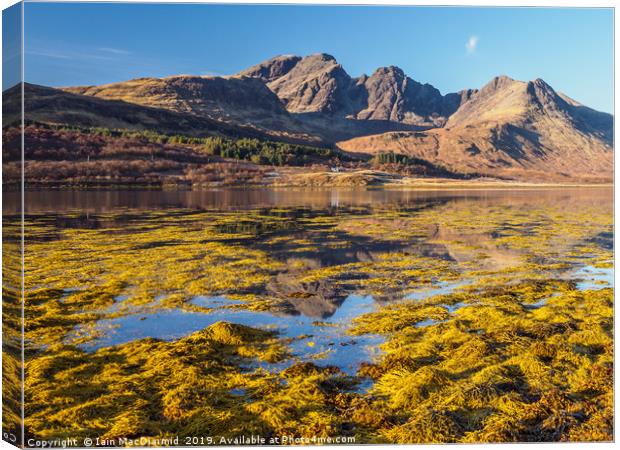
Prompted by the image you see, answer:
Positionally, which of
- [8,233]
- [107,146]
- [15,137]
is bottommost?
[8,233]

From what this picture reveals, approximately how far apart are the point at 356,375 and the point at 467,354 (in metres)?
2.58

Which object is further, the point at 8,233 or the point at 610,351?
the point at 610,351

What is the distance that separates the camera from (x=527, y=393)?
8.21 metres

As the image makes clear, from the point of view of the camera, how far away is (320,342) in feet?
33.7

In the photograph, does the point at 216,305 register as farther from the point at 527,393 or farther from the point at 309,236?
the point at 309,236

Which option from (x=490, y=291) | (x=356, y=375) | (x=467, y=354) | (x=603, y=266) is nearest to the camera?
(x=356, y=375)

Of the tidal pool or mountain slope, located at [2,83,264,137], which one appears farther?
mountain slope, located at [2,83,264,137]

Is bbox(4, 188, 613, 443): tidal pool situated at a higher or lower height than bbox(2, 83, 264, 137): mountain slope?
lower

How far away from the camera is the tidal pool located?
7.50 m

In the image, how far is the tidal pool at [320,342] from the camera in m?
7.50

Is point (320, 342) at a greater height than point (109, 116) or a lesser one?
lesser

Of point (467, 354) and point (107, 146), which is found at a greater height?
point (107, 146)

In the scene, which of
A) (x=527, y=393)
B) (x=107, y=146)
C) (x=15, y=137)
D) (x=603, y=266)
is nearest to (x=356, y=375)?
(x=527, y=393)

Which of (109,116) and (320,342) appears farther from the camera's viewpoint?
(109,116)
